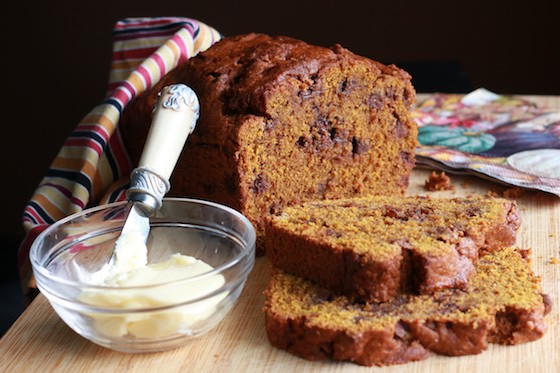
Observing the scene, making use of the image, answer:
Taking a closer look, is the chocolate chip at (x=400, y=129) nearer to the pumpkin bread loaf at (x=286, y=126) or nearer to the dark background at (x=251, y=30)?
the pumpkin bread loaf at (x=286, y=126)

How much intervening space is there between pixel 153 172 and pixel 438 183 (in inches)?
58.8

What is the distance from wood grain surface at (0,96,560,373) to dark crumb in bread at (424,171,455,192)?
91 centimetres

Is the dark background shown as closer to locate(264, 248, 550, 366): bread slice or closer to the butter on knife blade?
the butter on knife blade

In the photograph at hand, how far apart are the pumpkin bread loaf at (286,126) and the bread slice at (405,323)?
27.1 inches

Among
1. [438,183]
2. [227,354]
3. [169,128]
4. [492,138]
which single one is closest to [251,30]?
[492,138]

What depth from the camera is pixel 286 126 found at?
3143 millimetres

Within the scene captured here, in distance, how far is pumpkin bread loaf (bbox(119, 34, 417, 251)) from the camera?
3084mm

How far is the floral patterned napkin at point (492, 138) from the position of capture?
375 cm

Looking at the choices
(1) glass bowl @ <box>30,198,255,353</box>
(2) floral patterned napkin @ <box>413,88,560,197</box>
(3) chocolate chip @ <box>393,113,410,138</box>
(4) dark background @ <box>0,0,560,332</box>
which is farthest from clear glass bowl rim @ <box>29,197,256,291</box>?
(4) dark background @ <box>0,0,560,332</box>

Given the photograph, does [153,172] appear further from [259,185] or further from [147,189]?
[259,185]

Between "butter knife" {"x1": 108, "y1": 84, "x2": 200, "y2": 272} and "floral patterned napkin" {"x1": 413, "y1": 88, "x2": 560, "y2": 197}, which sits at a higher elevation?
"butter knife" {"x1": 108, "y1": 84, "x2": 200, "y2": 272}

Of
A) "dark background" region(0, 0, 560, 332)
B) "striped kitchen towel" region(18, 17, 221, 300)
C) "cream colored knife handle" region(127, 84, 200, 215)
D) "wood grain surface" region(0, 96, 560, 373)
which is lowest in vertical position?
"dark background" region(0, 0, 560, 332)

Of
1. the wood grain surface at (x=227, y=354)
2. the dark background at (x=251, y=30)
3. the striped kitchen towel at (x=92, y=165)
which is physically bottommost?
the dark background at (x=251, y=30)

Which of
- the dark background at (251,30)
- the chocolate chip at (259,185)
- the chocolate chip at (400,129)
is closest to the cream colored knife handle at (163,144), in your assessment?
the chocolate chip at (259,185)
